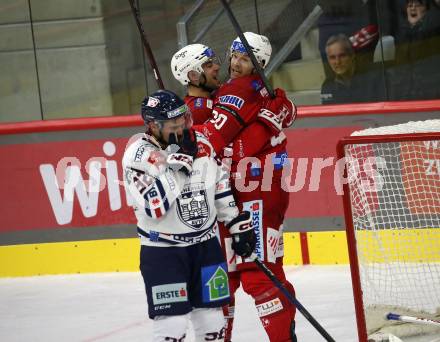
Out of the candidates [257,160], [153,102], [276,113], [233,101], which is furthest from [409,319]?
[153,102]

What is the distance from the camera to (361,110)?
6715 millimetres

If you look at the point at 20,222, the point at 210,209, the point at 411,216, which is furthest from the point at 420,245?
the point at 20,222

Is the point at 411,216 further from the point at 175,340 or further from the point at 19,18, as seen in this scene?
the point at 19,18

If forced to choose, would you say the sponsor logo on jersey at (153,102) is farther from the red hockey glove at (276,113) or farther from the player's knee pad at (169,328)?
the player's knee pad at (169,328)

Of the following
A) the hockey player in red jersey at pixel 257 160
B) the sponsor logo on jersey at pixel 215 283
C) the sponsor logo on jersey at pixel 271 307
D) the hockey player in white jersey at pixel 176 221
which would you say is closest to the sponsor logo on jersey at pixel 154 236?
the hockey player in white jersey at pixel 176 221

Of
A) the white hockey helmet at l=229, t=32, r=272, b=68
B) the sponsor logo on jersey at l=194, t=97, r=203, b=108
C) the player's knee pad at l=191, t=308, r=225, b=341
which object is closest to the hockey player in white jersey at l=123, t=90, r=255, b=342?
the player's knee pad at l=191, t=308, r=225, b=341

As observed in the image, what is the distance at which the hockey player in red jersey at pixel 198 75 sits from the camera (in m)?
4.91

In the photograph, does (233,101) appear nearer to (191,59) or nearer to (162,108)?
(191,59)

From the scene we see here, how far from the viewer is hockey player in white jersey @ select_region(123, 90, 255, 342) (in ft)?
14.0

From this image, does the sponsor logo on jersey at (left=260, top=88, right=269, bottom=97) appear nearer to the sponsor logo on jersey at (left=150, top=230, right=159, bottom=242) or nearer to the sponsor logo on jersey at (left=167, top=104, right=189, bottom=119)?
the sponsor logo on jersey at (left=167, top=104, right=189, bottom=119)

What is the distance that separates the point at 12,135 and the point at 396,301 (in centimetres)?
319

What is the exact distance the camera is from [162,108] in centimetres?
432

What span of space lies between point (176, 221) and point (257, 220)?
2.26 feet

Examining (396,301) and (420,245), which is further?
(420,245)
